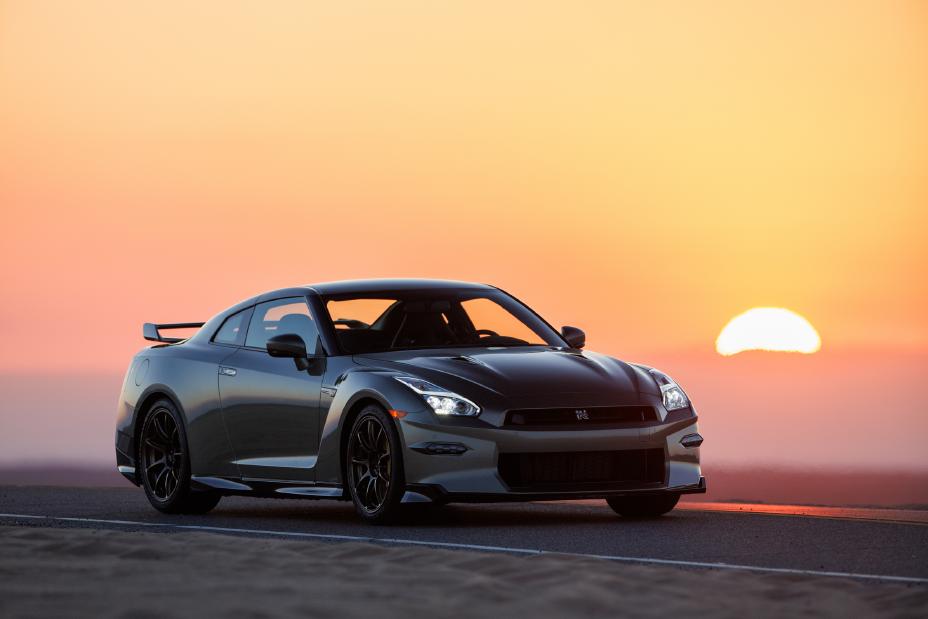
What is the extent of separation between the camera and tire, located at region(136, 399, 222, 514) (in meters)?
13.9

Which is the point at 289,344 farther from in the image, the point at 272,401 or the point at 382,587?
the point at 382,587

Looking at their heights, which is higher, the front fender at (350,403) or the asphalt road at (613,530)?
the front fender at (350,403)

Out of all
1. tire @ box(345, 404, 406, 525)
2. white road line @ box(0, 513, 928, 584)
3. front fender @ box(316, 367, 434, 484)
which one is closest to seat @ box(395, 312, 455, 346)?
front fender @ box(316, 367, 434, 484)

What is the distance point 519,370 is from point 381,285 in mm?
1976

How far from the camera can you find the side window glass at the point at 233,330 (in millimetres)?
13750

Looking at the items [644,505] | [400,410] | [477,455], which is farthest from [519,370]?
[644,505]

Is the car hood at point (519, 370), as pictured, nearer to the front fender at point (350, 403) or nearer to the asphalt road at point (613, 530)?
the front fender at point (350, 403)

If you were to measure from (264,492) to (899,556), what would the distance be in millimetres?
5257

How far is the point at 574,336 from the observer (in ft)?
43.0

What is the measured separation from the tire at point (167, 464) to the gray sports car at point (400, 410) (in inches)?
0.6

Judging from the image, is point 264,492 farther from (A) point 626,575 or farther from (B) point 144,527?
(A) point 626,575

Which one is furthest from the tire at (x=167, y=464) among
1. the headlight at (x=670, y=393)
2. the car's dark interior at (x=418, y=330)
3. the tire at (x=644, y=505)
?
the headlight at (x=670, y=393)

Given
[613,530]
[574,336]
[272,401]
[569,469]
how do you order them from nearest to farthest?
[613,530]
[569,469]
[272,401]
[574,336]

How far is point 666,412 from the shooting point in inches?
462
